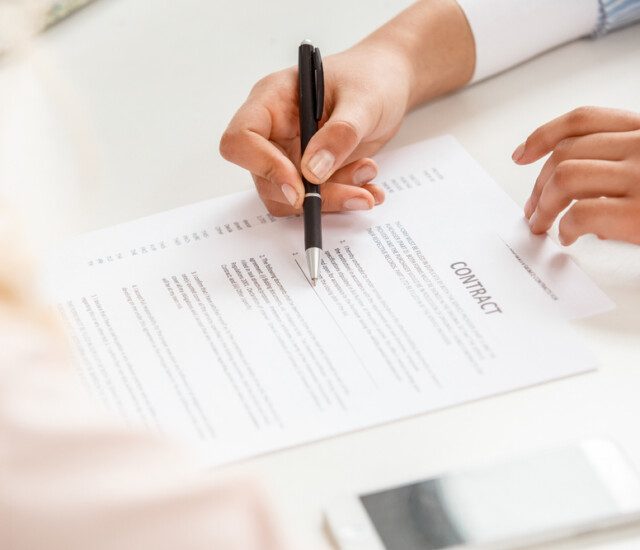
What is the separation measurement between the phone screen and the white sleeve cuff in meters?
0.54

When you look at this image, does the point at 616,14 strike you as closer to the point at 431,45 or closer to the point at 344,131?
the point at 431,45

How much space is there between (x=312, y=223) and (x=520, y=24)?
0.39 metres

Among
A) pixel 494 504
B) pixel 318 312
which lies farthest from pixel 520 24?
pixel 494 504

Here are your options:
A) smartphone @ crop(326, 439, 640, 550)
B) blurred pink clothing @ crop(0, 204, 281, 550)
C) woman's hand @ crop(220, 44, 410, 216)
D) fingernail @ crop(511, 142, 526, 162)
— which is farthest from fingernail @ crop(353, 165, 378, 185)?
blurred pink clothing @ crop(0, 204, 281, 550)

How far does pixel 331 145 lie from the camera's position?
834mm

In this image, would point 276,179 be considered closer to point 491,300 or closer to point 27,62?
point 491,300

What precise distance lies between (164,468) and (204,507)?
0.03 m

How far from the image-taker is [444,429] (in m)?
0.63

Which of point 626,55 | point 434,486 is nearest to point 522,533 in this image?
point 434,486

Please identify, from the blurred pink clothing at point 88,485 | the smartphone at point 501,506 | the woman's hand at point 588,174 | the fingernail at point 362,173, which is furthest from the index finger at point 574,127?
the blurred pink clothing at point 88,485

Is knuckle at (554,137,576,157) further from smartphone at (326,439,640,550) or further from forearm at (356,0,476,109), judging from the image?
smartphone at (326,439,640,550)

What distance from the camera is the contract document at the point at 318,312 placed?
0.65 metres

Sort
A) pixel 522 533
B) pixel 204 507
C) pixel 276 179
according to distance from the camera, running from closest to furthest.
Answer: pixel 204 507
pixel 522 533
pixel 276 179

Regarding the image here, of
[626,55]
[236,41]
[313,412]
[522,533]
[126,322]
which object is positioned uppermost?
[236,41]
